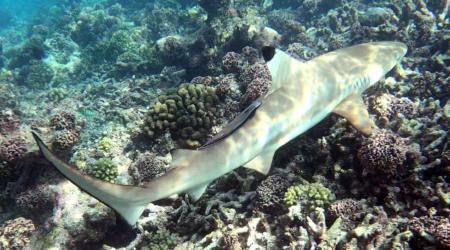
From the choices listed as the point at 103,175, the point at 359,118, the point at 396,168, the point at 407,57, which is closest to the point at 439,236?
the point at 396,168

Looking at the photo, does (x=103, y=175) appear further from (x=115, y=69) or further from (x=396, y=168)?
(x=115, y=69)


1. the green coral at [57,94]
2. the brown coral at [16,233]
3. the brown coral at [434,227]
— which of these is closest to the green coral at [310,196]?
the brown coral at [434,227]

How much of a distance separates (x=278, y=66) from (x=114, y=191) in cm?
253

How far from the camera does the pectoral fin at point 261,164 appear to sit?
2.98 m

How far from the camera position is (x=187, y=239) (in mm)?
3926

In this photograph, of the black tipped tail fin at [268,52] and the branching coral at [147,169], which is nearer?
the black tipped tail fin at [268,52]

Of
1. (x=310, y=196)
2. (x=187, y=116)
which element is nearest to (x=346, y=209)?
(x=310, y=196)

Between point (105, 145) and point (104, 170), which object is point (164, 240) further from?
point (105, 145)

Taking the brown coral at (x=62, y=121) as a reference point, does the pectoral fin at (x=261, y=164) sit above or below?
above

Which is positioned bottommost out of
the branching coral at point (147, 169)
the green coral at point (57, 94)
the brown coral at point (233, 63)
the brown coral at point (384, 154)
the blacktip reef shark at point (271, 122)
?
the green coral at point (57, 94)

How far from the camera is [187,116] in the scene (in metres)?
5.21

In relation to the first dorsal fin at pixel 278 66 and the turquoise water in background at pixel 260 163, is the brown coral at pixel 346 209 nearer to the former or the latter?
the turquoise water in background at pixel 260 163

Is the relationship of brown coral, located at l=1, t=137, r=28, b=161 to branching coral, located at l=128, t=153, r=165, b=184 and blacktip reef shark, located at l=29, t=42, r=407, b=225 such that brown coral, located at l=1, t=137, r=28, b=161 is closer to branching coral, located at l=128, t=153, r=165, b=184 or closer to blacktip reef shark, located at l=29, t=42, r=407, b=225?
branching coral, located at l=128, t=153, r=165, b=184

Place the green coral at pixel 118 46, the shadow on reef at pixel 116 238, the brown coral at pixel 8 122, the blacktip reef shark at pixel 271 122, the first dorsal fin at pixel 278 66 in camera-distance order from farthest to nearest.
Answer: the green coral at pixel 118 46 < the brown coral at pixel 8 122 < the shadow on reef at pixel 116 238 < the first dorsal fin at pixel 278 66 < the blacktip reef shark at pixel 271 122
